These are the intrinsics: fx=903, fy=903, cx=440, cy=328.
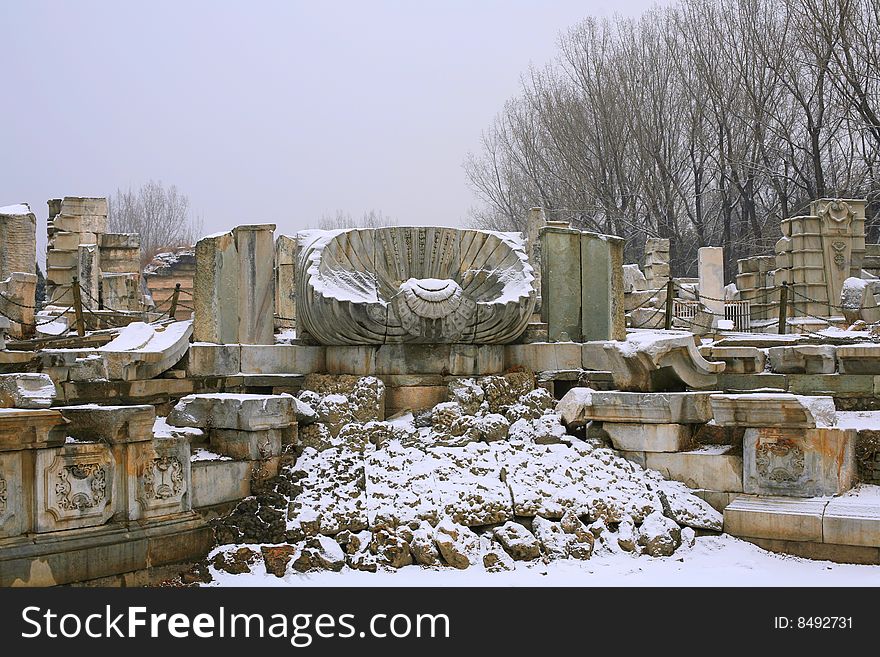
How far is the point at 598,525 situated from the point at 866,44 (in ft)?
70.1

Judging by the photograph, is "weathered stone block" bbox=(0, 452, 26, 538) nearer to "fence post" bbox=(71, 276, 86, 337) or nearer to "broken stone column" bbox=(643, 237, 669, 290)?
"fence post" bbox=(71, 276, 86, 337)

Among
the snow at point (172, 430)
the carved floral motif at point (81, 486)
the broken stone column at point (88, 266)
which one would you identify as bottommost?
the carved floral motif at point (81, 486)

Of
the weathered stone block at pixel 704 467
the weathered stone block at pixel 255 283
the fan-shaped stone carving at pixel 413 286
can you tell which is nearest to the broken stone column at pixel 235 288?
the weathered stone block at pixel 255 283

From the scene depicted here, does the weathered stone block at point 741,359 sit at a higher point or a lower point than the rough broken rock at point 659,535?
higher

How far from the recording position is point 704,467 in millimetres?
6250

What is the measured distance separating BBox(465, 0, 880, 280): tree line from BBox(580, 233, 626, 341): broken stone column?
61.8 ft

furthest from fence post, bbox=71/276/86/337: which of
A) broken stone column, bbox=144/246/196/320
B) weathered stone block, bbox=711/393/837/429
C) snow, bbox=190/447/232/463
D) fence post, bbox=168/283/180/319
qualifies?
broken stone column, bbox=144/246/196/320

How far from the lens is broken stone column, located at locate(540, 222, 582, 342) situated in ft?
25.9

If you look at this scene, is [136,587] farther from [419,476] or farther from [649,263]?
[649,263]

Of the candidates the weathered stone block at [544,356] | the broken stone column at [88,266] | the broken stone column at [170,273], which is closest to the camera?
the weathered stone block at [544,356]

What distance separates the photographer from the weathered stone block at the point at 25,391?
18.1ft

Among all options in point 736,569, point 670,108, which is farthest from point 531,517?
point 670,108

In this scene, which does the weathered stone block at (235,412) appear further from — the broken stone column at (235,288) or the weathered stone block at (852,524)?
the weathered stone block at (852,524)

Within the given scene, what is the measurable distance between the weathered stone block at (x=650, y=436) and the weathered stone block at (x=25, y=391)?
3.83 meters
